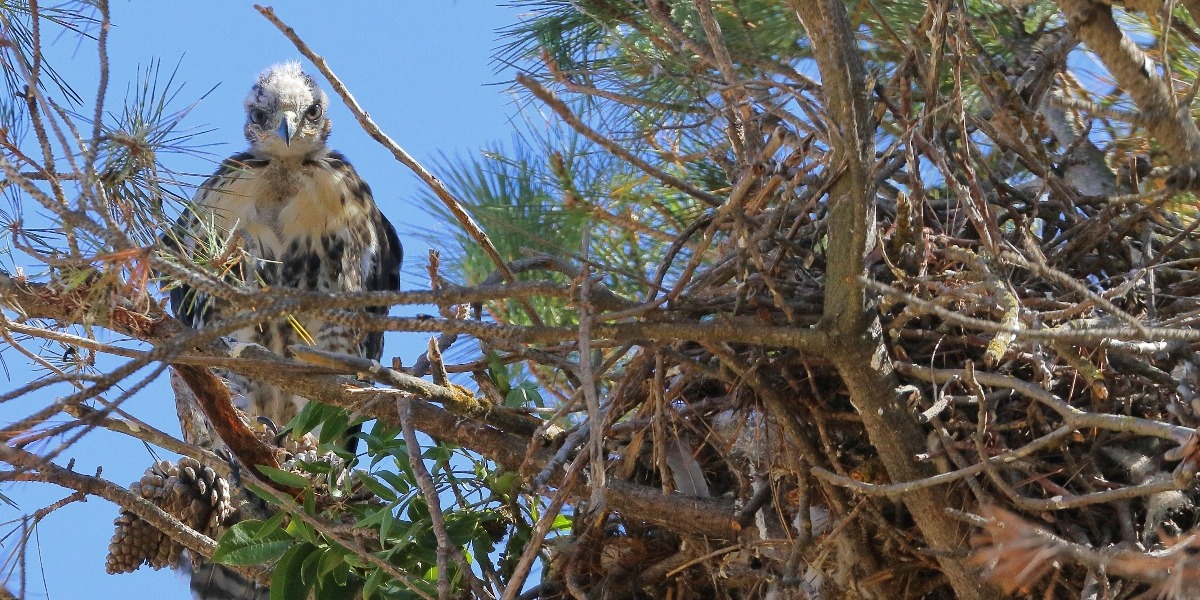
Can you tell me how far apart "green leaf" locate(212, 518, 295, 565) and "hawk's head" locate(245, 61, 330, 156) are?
1.95 metres

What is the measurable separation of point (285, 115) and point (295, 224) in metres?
0.41

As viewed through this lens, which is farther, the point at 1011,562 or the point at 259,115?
the point at 259,115

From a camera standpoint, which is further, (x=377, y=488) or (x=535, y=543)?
(x=377, y=488)

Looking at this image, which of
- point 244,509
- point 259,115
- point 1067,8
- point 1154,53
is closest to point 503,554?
point 244,509

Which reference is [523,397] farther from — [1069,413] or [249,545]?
[1069,413]

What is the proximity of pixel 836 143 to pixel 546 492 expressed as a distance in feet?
2.93

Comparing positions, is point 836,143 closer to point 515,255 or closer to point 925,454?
point 925,454

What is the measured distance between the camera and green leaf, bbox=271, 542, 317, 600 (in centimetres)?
240

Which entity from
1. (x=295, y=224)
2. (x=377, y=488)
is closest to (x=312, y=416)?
(x=377, y=488)

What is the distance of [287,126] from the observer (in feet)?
13.7

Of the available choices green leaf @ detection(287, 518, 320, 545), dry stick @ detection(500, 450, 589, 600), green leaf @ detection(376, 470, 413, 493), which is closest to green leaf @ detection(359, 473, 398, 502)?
green leaf @ detection(376, 470, 413, 493)

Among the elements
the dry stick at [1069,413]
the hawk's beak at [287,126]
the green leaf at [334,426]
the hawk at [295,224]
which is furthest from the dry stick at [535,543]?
the hawk's beak at [287,126]

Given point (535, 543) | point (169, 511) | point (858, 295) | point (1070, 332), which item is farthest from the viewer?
point (169, 511)

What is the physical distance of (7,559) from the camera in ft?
7.00
